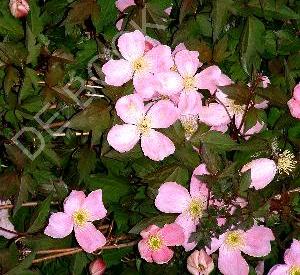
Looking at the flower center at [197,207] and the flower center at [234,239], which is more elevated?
the flower center at [197,207]

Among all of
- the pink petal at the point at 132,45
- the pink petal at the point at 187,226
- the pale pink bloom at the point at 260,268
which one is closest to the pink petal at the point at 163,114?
the pink petal at the point at 132,45

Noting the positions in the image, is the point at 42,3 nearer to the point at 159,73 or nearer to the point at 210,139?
the point at 159,73

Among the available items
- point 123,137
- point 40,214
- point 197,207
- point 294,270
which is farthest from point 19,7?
point 294,270

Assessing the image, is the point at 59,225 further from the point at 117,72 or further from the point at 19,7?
the point at 19,7

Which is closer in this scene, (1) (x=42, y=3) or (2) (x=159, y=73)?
(2) (x=159, y=73)

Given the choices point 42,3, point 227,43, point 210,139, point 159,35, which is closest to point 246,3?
point 227,43

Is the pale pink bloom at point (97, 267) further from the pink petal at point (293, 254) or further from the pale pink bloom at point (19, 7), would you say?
the pale pink bloom at point (19, 7)
